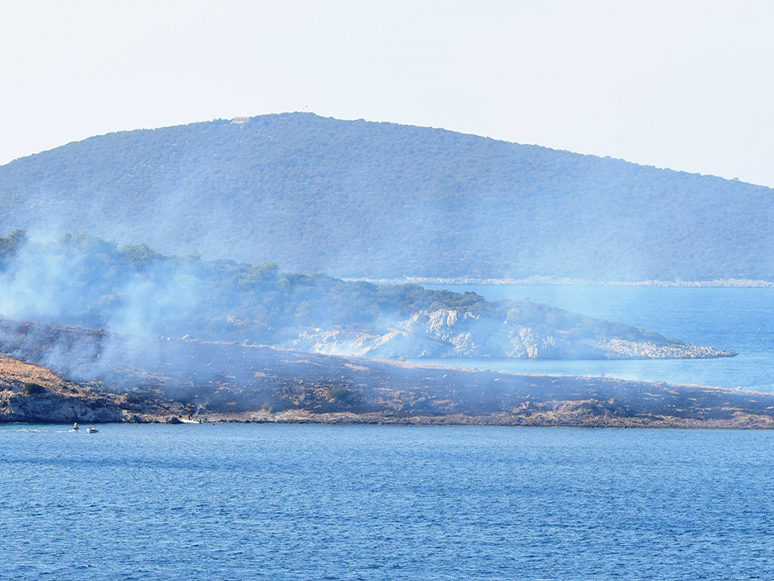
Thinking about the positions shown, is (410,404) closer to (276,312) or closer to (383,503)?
(383,503)

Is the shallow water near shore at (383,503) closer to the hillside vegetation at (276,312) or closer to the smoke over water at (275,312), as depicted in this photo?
the smoke over water at (275,312)

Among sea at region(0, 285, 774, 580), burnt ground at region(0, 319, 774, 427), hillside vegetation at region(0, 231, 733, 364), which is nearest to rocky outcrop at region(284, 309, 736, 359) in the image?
hillside vegetation at region(0, 231, 733, 364)

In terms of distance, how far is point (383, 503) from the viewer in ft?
243

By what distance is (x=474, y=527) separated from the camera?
67.7 metres

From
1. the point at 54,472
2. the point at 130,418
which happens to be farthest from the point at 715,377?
the point at 54,472

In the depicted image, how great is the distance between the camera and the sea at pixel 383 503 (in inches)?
2303

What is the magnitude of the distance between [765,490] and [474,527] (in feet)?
87.1

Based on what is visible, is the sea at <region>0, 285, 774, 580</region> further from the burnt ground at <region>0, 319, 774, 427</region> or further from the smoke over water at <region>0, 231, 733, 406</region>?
the smoke over water at <region>0, 231, 733, 406</region>

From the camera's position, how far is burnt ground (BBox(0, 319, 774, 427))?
109250 mm

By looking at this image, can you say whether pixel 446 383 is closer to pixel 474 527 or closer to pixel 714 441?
pixel 714 441

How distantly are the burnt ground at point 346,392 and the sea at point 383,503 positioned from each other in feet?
10.9

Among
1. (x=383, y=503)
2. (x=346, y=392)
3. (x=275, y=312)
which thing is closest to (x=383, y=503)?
(x=383, y=503)

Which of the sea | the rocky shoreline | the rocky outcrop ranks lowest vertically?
the sea

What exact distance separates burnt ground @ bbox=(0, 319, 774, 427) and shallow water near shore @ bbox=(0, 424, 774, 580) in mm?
3744
